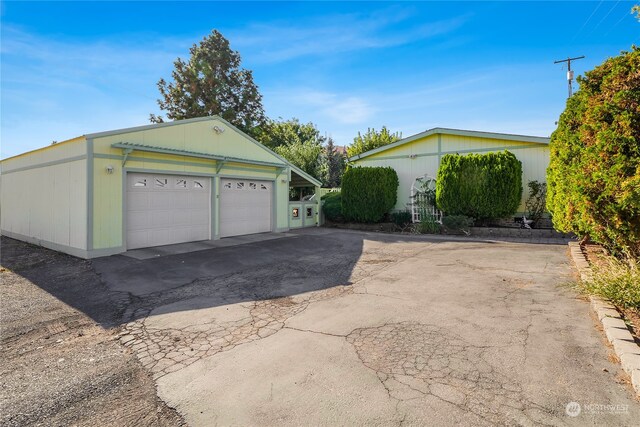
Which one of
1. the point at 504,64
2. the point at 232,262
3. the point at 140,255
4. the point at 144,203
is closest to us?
the point at 232,262

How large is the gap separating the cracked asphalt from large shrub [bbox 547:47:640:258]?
1193 mm

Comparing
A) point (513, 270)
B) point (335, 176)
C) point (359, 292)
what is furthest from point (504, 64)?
point (335, 176)

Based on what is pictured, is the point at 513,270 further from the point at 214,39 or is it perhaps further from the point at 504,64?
the point at 214,39

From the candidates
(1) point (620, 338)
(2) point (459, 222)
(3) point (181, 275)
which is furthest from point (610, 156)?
(2) point (459, 222)

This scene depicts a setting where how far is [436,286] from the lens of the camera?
556cm

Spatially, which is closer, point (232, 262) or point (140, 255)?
point (232, 262)

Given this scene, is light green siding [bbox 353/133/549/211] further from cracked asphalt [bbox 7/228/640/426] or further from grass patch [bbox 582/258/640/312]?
grass patch [bbox 582/258/640/312]

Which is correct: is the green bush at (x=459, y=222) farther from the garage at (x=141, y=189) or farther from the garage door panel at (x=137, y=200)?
the garage door panel at (x=137, y=200)

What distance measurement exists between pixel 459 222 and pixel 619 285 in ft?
28.6

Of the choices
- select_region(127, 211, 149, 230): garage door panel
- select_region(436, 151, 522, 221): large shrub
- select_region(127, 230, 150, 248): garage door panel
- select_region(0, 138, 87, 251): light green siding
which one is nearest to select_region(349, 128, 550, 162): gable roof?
select_region(436, 151, 522, 221): large shrub

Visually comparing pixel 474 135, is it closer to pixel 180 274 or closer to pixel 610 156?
pixel 610 156

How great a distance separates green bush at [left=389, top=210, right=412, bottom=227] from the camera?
1477 cm

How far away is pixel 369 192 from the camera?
1473cm

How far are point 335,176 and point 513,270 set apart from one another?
68.2 ft
